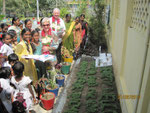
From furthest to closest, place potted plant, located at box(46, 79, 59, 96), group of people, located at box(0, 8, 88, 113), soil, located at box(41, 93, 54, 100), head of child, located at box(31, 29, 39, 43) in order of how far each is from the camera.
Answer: potted plant, located at box(46, 79, 59, 96) < head of child, located at box(31, 29, 39, 43) < soil, located at box(41, 93, 54, 100) < group of people, located at box(0, 8, 88, 113)

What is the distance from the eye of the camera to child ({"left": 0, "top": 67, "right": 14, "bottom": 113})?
2.46 metres

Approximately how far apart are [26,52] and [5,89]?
45.3 inches

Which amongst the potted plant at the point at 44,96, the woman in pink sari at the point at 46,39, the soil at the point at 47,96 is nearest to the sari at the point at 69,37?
the woman in pink sari at the point at 46,39

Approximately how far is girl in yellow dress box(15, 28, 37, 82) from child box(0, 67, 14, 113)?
895mm

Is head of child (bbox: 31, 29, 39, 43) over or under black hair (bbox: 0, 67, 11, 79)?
over

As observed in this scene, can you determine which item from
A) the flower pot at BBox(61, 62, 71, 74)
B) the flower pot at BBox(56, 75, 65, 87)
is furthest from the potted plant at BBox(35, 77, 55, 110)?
the flower pot at BBox(61, 62, 71, 74)

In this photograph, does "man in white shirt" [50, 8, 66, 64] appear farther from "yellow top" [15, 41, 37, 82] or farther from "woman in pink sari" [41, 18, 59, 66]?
"yellow top" [15, 41, 37, 82]

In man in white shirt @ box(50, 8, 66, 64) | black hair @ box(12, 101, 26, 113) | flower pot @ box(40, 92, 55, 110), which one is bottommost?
flower pot @ box(40, 92, 55, 110)

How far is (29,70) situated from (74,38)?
365cm

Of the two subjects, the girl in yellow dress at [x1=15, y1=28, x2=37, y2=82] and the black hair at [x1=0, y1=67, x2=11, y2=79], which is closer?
the black hair at [x1=0, y1=67, x2=11, y2=79]

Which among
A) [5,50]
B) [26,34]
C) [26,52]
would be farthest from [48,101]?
[26,34]

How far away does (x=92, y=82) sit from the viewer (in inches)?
185

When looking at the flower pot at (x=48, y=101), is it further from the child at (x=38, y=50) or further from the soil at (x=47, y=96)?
the child at (x=38, y=50)

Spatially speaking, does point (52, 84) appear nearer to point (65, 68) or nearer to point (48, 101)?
point (48, 101)
